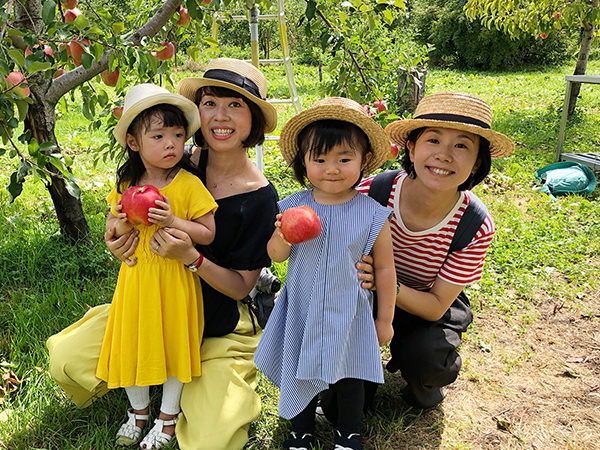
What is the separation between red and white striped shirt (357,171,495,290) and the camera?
182cm

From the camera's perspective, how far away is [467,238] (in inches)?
71.4

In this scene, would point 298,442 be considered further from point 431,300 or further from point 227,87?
point 227,87

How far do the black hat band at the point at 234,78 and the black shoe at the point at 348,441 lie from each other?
1217 millimetres

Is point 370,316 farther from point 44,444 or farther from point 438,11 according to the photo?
point 438,11

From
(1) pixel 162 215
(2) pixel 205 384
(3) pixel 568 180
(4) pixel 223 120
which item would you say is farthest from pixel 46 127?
(3) pixel 568 180

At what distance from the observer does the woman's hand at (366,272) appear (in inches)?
62.9

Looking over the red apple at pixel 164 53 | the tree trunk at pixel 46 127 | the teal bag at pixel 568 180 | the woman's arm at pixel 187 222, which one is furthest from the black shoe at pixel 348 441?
the teal bag at pixel 568 180

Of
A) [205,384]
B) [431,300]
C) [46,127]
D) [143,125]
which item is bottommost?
[205,384]

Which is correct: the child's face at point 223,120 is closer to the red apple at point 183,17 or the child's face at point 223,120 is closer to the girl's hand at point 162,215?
the girl's hand at point 162,215

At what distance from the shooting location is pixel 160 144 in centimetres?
167

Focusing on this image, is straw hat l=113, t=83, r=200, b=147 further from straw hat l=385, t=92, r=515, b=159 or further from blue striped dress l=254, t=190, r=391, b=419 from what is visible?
straw hat l=385, t=92, r=515, b=159

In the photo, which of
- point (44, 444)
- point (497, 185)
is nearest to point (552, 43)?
point (497, 185)

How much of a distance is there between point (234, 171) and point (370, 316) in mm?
747

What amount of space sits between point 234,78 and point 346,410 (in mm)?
1196
